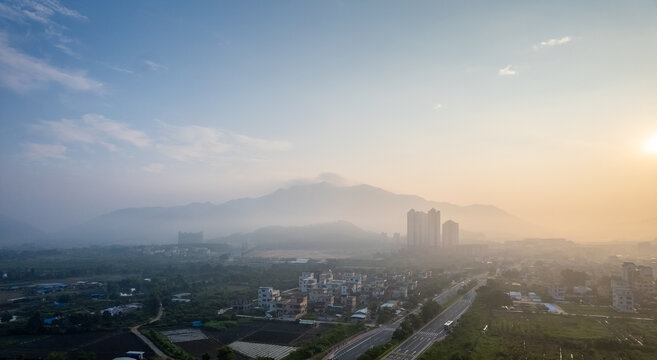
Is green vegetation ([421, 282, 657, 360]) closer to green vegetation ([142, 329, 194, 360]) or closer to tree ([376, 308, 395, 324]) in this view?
tree ([376, 308, 395, 324])

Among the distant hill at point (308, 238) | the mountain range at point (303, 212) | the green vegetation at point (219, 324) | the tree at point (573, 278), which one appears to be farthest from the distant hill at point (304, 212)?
the green vegetation at point (219, 324)

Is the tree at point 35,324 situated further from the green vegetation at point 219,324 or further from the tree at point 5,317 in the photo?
the green vegetation at point 219,324

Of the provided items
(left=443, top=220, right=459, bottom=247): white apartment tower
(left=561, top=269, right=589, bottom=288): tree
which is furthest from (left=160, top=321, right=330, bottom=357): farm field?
(left=443, top=220, right=459, bottom=247): white apartment tower

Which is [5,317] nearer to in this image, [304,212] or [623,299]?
[623,299]

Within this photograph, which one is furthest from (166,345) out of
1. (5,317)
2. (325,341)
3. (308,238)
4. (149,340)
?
(308,238)

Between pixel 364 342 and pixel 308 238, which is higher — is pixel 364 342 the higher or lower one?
the lower one
